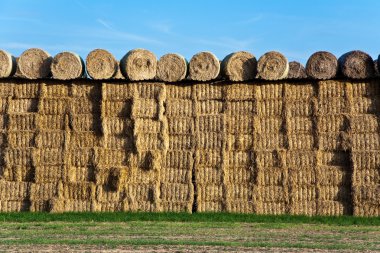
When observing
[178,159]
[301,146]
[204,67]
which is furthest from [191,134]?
[301,146]

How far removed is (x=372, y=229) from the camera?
16984mm

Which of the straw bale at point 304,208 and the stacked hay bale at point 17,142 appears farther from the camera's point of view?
the stacked hay bale at point 17,142

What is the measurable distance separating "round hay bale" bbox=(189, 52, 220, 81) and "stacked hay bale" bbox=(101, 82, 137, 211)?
1739 mm

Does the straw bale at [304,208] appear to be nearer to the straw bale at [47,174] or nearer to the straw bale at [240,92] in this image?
the straw bale at [240,92]

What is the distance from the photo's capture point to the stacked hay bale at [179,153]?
20172mm

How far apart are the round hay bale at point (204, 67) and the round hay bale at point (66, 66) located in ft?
9.96

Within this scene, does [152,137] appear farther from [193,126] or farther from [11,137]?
[11,137]

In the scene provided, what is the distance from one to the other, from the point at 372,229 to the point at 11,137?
32.5ft

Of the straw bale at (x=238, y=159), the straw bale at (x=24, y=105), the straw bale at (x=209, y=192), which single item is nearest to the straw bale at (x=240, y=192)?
the straw bale at (x=209, y=192)

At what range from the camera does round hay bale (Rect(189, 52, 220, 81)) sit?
20266mm

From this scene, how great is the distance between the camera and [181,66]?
2031cm

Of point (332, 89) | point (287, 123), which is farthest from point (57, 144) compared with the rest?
point (332, 89)

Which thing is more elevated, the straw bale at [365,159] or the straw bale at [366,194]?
the straw bale at [365,159]

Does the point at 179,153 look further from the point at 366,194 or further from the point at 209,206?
the point at 366,194
